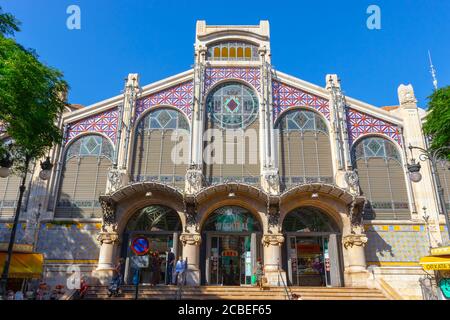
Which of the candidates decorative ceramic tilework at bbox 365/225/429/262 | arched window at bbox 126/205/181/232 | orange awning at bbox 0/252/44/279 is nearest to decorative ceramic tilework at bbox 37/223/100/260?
orange awning at bbox 0/252/44/279

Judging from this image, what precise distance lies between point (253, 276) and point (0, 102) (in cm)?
1484

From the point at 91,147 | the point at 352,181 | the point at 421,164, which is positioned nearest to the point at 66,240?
the point at 91,147

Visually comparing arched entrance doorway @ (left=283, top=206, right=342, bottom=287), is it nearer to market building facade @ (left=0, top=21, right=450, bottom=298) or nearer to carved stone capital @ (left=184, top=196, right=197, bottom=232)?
market building facade @ (left=0, top=21, right=450, bottom=298)

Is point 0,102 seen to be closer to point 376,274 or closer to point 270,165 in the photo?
point 270,165

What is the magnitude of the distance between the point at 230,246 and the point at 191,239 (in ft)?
8.73

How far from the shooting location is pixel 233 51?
26.5 meters

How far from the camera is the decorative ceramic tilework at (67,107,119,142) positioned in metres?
24.1

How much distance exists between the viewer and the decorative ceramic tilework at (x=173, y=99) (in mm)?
24594

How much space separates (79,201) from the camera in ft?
73.5

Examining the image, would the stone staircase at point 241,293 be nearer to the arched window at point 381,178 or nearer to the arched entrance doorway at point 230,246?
the arched entrance doorway at point 230,246

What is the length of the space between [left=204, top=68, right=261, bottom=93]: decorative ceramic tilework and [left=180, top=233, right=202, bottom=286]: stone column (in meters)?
10.2
